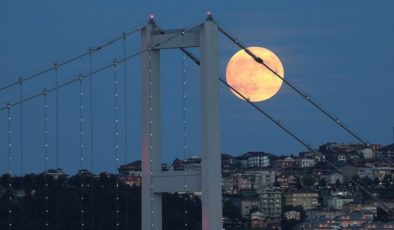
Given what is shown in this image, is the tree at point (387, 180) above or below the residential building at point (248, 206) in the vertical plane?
above

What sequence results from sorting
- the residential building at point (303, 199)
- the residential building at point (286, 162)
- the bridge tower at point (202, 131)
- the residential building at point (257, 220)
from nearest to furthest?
the bridge tower at point (202, 131)
the residential building at point (257, 220)
the residential building at point (303, 199)
the residential building at point (286, 162)

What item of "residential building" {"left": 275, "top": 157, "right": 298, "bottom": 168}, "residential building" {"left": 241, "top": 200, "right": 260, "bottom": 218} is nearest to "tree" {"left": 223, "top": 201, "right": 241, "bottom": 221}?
"residential building" {"left": 241, "top": 200, "right": 260, "bottom": 218}

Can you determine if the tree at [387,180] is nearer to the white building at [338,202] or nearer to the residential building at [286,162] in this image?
the white building at [338,202]

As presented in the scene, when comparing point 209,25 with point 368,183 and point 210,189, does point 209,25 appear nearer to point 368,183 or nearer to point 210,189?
point 210,189

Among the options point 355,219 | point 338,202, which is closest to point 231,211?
point 355,219

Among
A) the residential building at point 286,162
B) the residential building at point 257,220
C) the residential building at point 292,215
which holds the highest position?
the residential building at point 286,162

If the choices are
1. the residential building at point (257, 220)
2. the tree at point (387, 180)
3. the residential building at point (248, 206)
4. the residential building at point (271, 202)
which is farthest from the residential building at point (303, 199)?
the residential building at point (257, 220)
